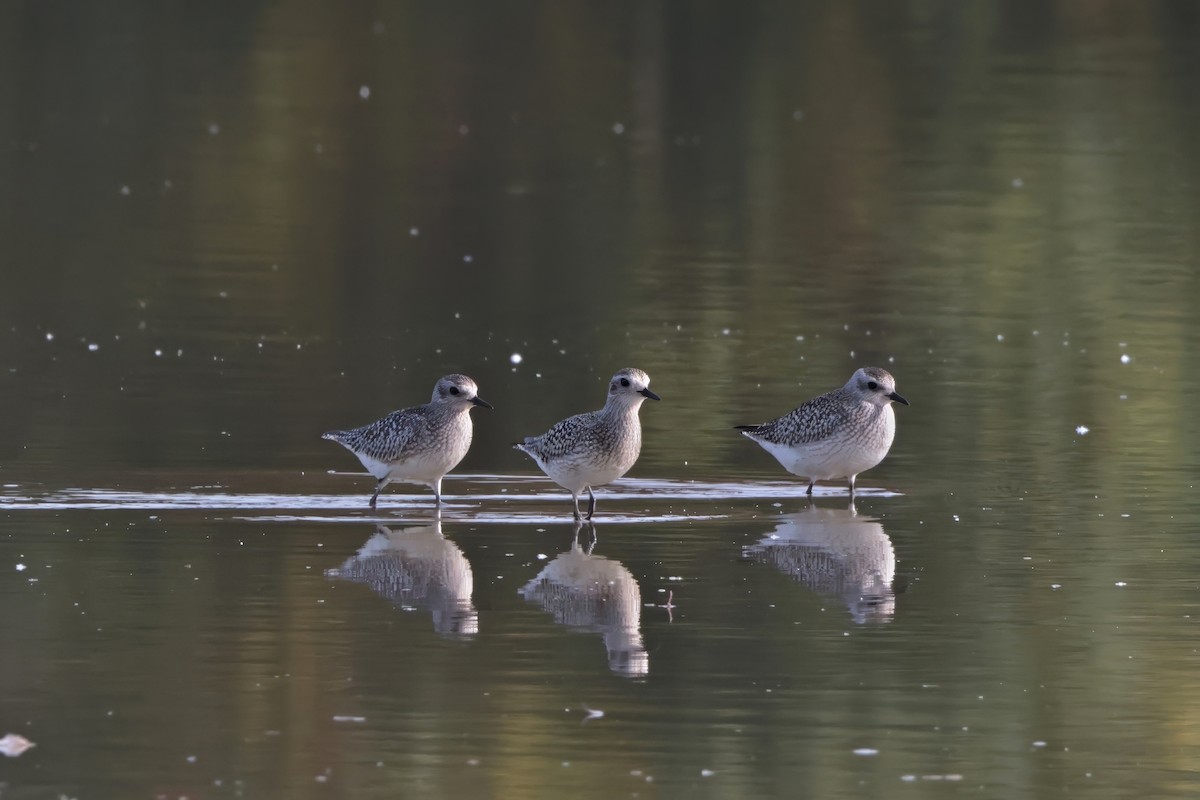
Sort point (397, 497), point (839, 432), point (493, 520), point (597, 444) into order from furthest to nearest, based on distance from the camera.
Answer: point (397, 497) < point (839, 432) < point (597, 444) < point (493, 520)

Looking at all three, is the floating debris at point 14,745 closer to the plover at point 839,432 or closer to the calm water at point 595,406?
the calm water at point 595,406

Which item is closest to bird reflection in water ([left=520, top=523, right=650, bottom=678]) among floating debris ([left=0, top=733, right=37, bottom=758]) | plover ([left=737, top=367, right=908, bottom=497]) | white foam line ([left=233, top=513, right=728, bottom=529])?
white foam line ([left=233, top=513, right=728, bottom=529])

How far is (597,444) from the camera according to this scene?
1402cm

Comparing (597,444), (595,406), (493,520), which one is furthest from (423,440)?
(595,406)

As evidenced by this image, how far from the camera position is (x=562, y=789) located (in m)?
8.55

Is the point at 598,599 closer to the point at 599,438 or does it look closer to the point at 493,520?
the point at 493,520

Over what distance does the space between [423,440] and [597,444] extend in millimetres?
994

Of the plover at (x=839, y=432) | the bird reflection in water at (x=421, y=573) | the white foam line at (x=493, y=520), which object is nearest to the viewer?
the bird reflection in water at (x=421, y=573)

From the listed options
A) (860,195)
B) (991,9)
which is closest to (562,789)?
(860,195)

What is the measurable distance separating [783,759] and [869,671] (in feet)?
4.63

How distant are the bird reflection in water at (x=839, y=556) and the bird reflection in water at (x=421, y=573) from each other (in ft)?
5.19

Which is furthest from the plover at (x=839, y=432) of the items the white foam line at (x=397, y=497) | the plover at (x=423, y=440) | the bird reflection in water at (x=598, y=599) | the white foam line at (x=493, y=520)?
the bird reflection in water at (x=598, y=599)

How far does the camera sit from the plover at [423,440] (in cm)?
1422

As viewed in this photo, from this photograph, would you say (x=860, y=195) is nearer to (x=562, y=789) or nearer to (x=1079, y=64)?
(x=1079, y=64)
